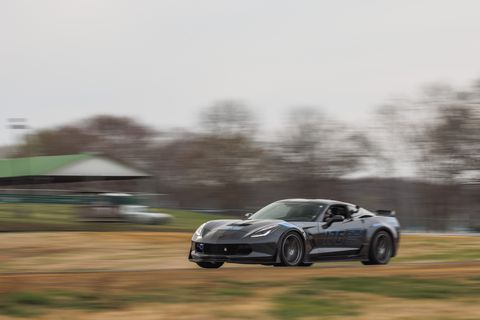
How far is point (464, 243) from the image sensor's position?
2488 centimetres

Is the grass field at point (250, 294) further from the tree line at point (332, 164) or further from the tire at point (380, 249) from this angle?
the tree line at point (332, 164)

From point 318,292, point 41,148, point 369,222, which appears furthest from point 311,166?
point 318,292

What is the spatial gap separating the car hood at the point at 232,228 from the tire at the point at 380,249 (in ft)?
9.24

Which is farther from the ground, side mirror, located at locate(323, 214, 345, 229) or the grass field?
side mirror, located at locate(323, 214, 345, 229)

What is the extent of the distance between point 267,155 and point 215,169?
18.3 feet

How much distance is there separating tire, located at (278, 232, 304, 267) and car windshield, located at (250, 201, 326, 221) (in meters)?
0.51

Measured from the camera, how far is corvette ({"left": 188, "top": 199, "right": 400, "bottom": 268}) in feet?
44.1

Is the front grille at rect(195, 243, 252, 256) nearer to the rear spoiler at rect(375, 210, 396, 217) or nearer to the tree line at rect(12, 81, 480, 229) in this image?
the rear spoiler at rect(375, 210, 396, 217)

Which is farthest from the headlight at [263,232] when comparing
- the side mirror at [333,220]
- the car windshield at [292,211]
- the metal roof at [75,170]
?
the metal roof at [75,170]

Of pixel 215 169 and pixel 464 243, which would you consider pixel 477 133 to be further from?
pixel 464 243

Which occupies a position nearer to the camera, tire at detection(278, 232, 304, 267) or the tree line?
tire at detection(278, 232, 304, 267)

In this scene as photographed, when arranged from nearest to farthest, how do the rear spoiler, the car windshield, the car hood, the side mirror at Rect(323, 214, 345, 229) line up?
the car hood, the car windshield, the side mirror at Rect(323, 214, 345, 229), the rear spoiler

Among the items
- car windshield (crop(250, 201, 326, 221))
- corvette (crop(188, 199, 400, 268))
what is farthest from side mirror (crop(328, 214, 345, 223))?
car windshield (crop(250, 201, 326, 221))

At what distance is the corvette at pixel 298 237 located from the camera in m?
13.4
